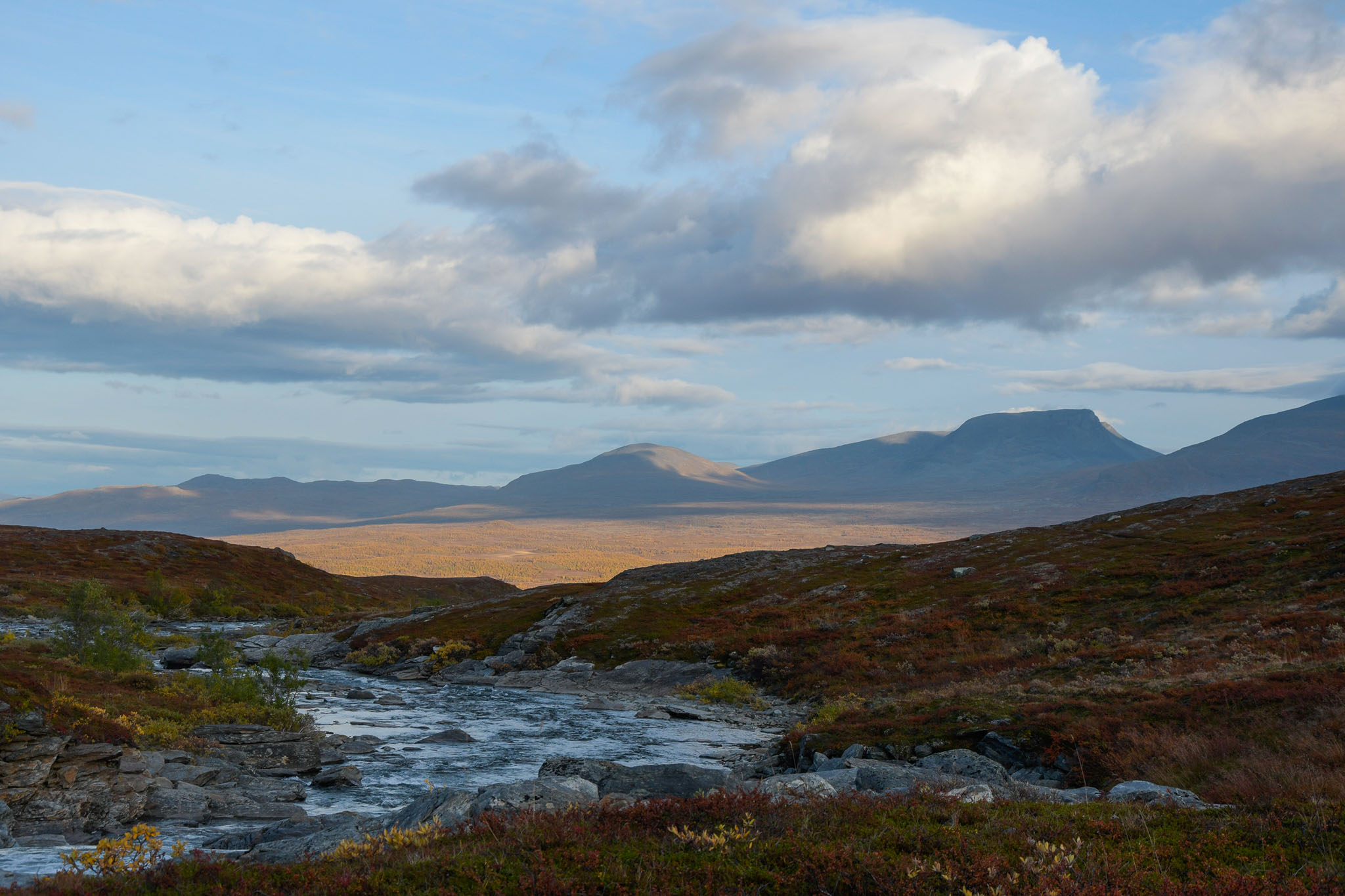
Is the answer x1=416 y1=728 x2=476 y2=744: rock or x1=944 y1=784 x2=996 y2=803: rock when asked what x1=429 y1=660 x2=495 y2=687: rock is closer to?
x1=416 y1=728 x2=476 y2=744: rock

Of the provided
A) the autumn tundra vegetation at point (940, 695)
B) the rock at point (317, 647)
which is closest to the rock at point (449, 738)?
the autumn tundra vegetation at point (940, 695)

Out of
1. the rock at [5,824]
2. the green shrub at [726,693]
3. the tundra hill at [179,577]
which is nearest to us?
the rock at [5,824]

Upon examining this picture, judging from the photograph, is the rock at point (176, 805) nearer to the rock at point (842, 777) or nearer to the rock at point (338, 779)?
the rock at point (338, 779)

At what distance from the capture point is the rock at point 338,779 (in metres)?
24.2

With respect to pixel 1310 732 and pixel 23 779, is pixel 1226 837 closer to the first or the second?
pixel 1310 732

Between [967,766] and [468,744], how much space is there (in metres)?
20.2

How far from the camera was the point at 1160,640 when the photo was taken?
3647 cm

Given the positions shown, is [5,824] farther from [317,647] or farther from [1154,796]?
[317,647]

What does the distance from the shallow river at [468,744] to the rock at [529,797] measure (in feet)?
21.6

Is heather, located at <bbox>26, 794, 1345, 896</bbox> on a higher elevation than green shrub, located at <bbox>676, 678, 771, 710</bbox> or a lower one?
higher

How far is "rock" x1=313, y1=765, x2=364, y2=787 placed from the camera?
24203 millimetres

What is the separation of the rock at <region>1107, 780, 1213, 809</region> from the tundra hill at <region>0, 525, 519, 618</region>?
2940 inches

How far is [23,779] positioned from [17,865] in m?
4.14

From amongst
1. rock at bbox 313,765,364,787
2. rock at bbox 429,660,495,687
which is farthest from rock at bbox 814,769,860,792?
rock at bbox 429,660,495,687
